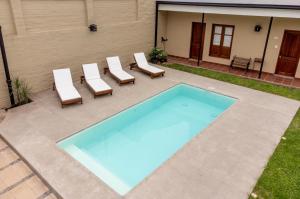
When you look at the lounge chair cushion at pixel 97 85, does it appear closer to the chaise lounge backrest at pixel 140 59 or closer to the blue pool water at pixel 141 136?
the blue pool water at pixel 141 136

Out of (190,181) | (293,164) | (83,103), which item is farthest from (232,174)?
(83,103)

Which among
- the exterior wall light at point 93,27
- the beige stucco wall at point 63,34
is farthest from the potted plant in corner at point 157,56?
the exterior wall light at point 93,27

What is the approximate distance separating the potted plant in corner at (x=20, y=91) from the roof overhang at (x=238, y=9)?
9.52 m

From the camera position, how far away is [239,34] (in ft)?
46.4

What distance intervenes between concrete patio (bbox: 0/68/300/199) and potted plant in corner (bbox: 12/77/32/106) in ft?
1.38

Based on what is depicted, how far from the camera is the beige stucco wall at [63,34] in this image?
9.32 meters

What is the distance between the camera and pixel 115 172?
663cm

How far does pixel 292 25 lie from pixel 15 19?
42.3ft

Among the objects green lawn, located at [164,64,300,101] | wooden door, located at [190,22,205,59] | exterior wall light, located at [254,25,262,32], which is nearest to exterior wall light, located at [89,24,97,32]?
green lawn, located at [164,64,300,101]

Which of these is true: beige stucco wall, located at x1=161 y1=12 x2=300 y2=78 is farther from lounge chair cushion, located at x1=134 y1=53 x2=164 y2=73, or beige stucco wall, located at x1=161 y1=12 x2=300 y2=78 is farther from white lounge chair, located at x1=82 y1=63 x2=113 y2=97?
white lounge chair, located at x1=82 y1=63 x2=113 y2=97

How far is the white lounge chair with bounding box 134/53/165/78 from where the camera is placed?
1284 cm

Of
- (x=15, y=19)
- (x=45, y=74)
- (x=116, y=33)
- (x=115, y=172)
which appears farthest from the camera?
(x=116, y=33)

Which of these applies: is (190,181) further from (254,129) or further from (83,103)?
(83,103)

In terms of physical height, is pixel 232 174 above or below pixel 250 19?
below
